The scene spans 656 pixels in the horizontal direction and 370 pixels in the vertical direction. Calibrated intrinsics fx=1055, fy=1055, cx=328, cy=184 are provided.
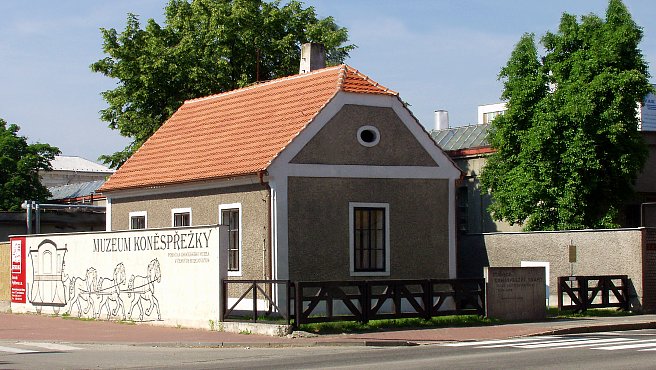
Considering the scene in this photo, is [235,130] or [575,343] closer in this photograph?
[575,343]

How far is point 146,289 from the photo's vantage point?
26.3 metres

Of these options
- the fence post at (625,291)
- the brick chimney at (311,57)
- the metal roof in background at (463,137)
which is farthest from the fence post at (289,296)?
the metal roof in background at (463,137)

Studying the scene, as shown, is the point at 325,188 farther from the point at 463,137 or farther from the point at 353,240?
the point at 463,137

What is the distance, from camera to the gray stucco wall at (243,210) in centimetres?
2630

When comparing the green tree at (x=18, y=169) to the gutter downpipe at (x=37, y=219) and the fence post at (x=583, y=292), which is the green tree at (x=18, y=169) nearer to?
the gutter downpipe at (x=37, y=219)

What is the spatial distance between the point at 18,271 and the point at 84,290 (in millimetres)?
3825

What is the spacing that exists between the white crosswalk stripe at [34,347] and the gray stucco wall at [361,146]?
7.87 m

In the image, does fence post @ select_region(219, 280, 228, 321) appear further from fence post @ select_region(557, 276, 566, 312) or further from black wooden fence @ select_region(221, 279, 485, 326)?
fence post @ select_region(557, 276, 566, 312)

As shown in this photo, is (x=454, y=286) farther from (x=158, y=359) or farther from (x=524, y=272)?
(x=158, y=359)

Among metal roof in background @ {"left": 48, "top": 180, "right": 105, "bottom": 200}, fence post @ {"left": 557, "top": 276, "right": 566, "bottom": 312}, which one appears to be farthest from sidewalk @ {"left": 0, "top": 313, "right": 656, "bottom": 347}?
metal roof in background @ {"left": 48, "top": 180, "right": 105, "bottom": 200}

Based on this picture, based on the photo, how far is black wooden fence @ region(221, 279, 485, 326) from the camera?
2267cm

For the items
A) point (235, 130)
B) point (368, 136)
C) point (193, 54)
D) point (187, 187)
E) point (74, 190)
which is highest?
point (193, 54)

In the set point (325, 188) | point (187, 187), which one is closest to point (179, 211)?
point (187, 187)

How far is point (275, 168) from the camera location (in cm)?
2589
